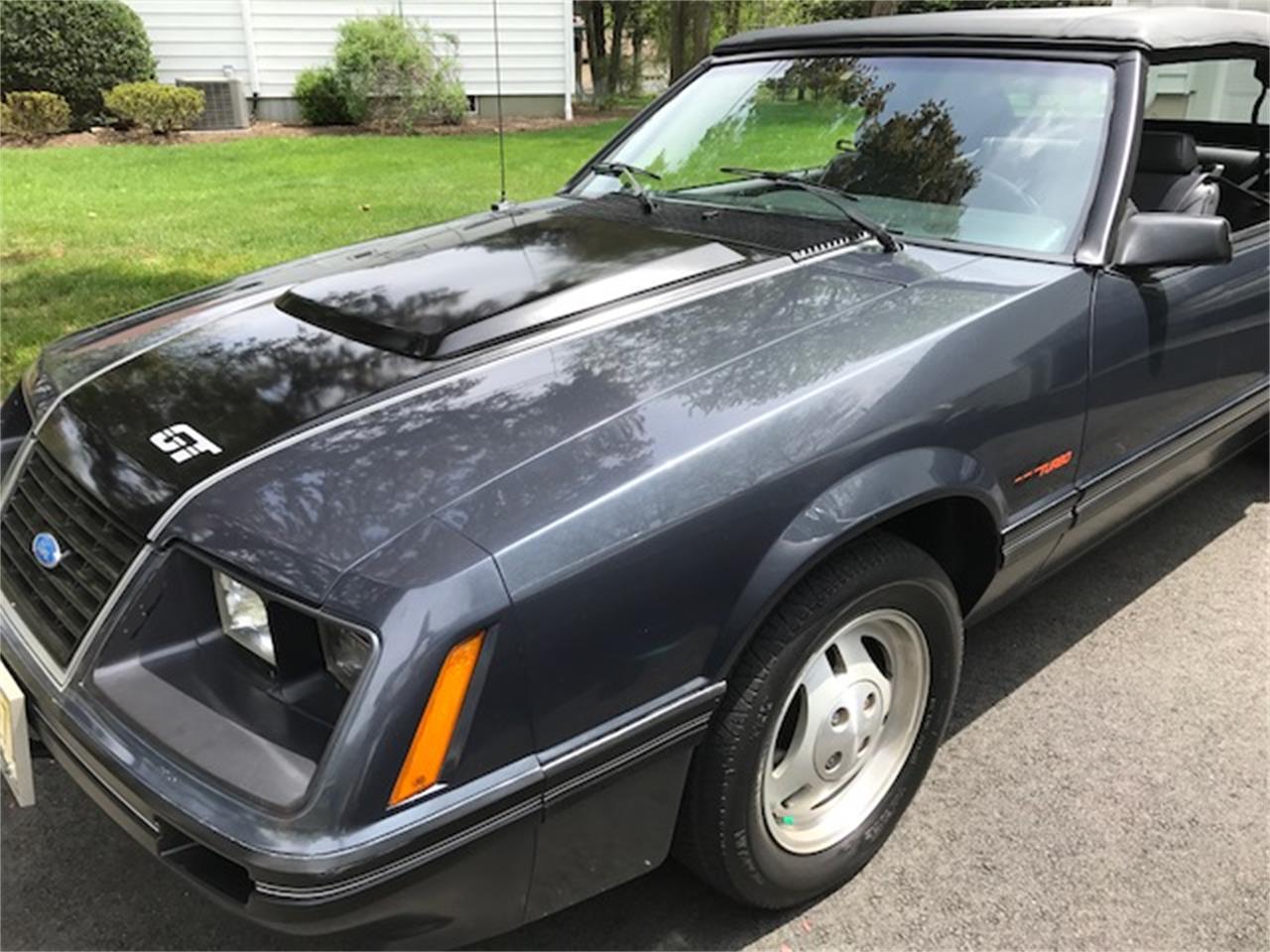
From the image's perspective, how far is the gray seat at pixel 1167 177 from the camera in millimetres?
3551

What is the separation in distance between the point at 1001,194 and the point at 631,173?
1.21 m

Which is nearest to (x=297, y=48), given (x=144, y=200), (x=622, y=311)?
(x=144, y=200)

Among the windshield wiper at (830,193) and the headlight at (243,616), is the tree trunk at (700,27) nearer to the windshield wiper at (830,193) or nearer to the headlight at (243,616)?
the windshield wiper at (830,193)

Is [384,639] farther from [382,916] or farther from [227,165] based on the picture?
[227,165]

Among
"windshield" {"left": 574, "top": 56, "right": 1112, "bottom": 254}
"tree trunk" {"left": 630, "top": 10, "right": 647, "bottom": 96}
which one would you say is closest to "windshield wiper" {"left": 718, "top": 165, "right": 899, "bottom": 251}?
"windshield" {"left": 574, "top": 56, "right": 1112, "bottom": 254}

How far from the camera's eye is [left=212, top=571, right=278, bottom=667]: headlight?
1758 millimetres

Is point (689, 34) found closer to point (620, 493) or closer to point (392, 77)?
point (392, 77)

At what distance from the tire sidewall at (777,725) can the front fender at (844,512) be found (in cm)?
13

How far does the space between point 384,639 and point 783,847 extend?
102 cm

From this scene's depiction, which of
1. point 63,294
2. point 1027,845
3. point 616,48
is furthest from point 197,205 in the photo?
point 616,48

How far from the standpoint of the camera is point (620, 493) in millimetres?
1714

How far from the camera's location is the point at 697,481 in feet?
5.83

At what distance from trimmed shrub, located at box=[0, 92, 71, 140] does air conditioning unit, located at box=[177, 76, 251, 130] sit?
1.86 meters

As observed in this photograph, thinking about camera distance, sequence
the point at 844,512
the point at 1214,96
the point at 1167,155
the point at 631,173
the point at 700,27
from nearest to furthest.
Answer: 1. the point at 844,512
2. the point at 631,173
3. the point at 1167,155
4. the point at 1214,96
5. the point at 700,27
